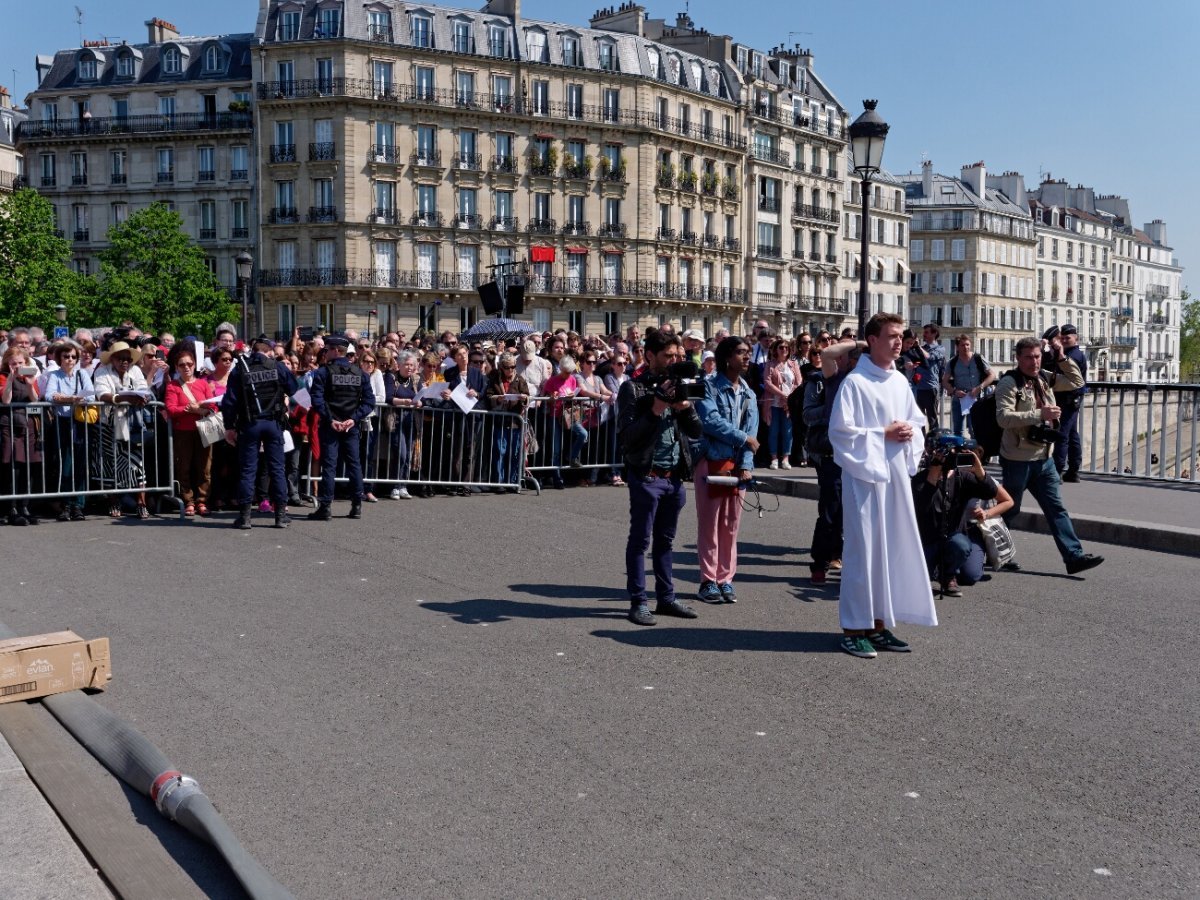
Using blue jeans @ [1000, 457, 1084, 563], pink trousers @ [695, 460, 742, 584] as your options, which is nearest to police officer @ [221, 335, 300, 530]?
pink trousers @ [695, 460, 742, 584]

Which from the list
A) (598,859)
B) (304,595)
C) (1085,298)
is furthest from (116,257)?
(1085,298)

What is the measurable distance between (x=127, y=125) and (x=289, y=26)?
36.4ft

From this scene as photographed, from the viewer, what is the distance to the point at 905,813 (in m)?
4.81

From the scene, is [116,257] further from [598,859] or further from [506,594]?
[598,859]

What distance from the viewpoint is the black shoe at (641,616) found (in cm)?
808

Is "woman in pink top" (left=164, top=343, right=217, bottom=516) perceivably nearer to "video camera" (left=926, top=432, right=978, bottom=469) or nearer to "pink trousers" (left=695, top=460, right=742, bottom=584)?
"pink trousers" (left=695, top=460, right=742, bottom=584)

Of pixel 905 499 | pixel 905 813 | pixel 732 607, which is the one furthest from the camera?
pixel 732 607

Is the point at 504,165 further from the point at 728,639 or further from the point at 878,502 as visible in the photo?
the point at 878,502

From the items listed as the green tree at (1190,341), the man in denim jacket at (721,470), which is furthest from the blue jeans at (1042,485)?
the green tree at (1190,341)

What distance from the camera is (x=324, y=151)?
210 ft

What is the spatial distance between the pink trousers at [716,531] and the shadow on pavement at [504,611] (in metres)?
0.86

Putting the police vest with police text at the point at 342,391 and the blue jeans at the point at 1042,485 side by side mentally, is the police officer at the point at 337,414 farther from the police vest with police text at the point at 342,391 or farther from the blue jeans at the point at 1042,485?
the blue jeans at the point at 1042,485

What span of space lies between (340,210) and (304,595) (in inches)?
2247

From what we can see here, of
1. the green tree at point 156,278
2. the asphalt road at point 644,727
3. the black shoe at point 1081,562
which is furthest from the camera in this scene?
the green tree at point 156,278
